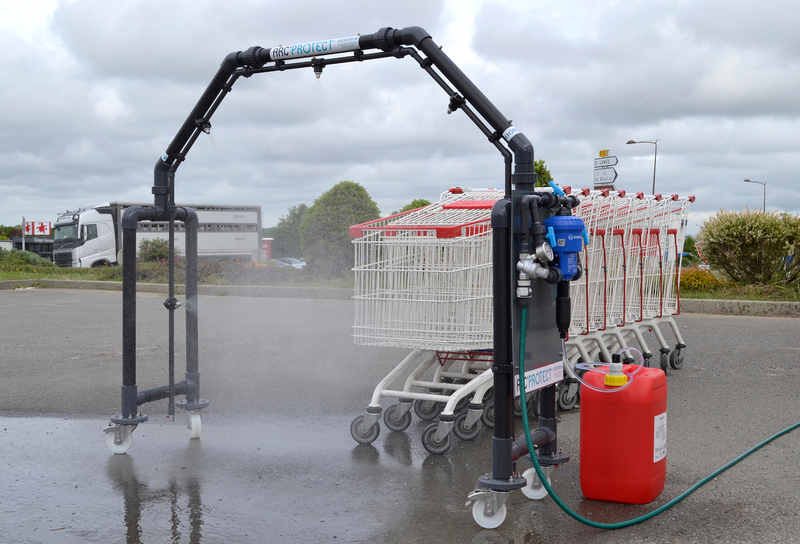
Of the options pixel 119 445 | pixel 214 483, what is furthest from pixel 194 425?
pixel 214 483

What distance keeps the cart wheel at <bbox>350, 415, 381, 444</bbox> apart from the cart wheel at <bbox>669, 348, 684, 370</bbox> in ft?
13.4

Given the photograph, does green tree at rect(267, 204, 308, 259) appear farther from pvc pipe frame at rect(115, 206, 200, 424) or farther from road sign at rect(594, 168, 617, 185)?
pvc pipe frame at rect(115, 206, 200, 424)

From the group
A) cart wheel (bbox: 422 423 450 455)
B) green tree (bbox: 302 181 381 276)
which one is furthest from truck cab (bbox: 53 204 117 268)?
cart wheel (bbox: 422 423 450 455)

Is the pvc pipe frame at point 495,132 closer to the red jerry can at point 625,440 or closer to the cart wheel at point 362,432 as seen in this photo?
the red jerry can at point 625,440

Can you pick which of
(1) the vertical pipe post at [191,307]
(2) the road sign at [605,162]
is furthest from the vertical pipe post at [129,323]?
(2) the road sign at [605,162]

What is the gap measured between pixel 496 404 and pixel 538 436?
652 mm

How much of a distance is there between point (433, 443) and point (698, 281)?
477 inches

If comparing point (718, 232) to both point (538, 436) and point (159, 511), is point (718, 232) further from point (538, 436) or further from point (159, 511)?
point (159, 511)

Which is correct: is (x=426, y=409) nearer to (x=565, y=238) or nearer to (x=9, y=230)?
(x=565, y=238)

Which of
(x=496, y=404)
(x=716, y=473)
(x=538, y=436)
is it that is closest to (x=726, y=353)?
(x=716, y=473)

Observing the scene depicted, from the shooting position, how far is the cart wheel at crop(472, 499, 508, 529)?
3.74 meters

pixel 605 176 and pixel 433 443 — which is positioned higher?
pixel 605 176

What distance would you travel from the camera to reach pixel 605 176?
13797 mm

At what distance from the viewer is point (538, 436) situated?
4234 mm
